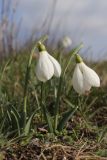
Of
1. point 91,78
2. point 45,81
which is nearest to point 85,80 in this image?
point 91,78

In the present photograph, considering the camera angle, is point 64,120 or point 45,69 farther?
point 64,120

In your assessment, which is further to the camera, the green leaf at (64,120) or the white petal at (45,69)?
the green leaf at (64,120)

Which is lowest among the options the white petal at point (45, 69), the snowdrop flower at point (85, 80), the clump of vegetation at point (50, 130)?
the clump of vegetation at point (50, 130)

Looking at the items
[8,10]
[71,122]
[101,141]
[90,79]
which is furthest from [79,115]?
[8,10]

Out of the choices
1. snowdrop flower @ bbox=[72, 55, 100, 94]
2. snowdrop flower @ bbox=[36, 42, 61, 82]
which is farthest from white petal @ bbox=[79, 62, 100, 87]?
snowdrop flower @ bbox=[36, 42, 61, 82]

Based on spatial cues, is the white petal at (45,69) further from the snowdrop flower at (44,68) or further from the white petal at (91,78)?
the white petal at (91,78)

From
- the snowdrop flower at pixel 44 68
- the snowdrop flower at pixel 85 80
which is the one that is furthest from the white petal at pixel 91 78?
the snowdrop flower at pixel 44 68

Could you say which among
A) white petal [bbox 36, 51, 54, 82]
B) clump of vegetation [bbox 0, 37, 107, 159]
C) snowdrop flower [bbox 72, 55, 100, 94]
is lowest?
clump of vegetation [bbox 0, 37, 107, 159]

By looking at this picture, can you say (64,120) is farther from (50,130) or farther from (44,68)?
(44,68)

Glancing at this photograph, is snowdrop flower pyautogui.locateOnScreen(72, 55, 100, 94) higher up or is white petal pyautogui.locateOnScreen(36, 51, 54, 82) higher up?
white petal pyautogui.locateOnScreen(36, 51, 54, 82)

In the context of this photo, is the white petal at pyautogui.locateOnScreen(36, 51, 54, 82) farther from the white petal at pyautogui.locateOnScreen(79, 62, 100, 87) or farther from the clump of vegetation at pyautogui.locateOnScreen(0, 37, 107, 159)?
the white petal at pyautogui.locateOnScreen(79, 62, 100, 87)

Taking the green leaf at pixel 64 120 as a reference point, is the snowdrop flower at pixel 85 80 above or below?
above

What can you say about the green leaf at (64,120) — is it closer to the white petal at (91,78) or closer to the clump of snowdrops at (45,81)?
the clump of snowdrops at (45,81)
